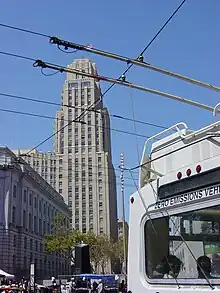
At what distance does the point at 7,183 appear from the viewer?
237 feet

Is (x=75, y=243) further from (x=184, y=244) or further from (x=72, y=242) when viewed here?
(x=184, y=244)

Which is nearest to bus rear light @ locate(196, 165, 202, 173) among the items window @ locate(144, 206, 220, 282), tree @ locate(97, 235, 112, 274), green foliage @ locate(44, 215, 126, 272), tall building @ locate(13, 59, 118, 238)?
window @ locate(144, 206, 220, 282)

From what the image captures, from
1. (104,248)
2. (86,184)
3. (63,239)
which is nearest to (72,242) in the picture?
(63,239)

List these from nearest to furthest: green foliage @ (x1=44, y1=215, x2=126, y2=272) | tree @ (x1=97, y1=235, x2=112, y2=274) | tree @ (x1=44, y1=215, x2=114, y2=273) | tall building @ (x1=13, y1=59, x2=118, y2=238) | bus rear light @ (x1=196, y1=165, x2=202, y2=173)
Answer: bus rear light @ (x1=196, y1=165, x2=202, y2=173) < tree @ (x1=44, y1=215, x2=114, y2=273) < green foliage @ (x1=44, y1=215, x2=126, y2=272) < tall building @ (x1=13, y1=59, x2=118, y2=238) < tree @ (x1=97, y1=235, x2=112, y2=274)

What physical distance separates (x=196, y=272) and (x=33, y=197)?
271 ft

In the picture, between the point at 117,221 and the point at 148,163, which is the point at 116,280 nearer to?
the point at 148,163

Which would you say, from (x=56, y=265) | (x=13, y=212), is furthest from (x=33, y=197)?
(x=56, y=265)

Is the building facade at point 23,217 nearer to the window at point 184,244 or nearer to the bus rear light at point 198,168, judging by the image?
the window at point 184,244

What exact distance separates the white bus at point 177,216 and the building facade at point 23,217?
5491 cm

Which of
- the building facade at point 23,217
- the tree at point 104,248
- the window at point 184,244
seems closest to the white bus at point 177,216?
the window at point 184,244

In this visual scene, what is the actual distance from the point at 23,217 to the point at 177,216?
3048 inches

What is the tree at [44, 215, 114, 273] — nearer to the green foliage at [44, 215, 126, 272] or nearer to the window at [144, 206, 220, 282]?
the green foliage at [44, 215, 126, 272]

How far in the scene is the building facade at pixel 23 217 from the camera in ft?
235

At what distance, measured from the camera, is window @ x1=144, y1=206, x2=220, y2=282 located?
4.11m
